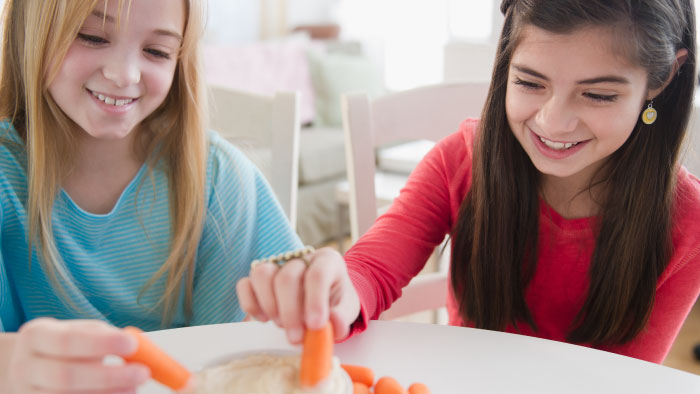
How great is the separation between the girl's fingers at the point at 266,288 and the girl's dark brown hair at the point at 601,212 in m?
0.44

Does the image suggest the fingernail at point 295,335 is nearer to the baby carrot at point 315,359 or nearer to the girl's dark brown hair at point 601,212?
the baby carrot at point 315,359

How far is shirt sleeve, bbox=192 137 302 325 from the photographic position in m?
0.97

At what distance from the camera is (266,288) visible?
0.54 meters

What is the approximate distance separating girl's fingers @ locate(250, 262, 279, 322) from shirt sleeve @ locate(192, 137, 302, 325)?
0.41 m

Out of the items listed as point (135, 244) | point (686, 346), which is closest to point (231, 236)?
point (135, 244)

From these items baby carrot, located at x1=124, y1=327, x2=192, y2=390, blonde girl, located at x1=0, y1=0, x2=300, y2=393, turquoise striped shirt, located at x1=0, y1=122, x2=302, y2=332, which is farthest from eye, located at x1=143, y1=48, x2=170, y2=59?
baby carrot, located at x1=124, y1=327, x2=192, y2=390

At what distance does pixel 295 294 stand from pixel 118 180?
0.53 meters

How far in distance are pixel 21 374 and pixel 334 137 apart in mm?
2584

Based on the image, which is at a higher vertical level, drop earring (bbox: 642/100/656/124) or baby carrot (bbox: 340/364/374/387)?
drop earring (bbox: 642/100/656/124)

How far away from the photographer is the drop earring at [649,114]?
824 millimetres

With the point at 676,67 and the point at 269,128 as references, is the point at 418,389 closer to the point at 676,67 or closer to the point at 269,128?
the point at 676,67

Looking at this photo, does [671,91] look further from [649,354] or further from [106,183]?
[106,183]

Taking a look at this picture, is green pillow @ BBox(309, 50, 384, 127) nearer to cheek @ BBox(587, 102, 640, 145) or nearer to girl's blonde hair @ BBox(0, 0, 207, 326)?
girl's blonde hair @ BBox(0, 0, 207, 326)

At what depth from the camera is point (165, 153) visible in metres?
0.97
